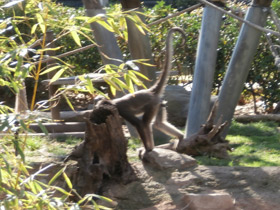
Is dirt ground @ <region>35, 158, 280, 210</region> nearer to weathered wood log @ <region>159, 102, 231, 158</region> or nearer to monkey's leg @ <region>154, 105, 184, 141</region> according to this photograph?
weathered wood log @ <region>159, 102, 231, 158</region>

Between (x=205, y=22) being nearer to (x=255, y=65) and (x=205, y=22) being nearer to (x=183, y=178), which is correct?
(x=183, y=178)

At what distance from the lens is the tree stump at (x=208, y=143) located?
6675 mm

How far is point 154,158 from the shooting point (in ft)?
19.8

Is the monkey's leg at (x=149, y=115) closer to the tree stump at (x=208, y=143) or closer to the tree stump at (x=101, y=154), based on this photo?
the tree stump at (x=208, y=143)

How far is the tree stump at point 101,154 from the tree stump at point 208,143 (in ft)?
4.22

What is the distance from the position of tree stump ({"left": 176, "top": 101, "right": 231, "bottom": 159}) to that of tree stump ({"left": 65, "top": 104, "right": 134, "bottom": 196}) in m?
1.29

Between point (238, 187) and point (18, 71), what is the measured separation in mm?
3348

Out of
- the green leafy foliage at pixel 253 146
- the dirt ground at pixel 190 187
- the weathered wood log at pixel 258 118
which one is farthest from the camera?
the weathered wood log at pixel 258 118

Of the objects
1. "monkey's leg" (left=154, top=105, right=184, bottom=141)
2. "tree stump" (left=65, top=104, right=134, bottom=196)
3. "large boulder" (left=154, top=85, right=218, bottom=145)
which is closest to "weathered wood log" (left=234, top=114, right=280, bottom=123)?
"large boulder" (left=154, top=85, right=218, bottom=145)

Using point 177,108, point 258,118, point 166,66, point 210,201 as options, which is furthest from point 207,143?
point 258,118

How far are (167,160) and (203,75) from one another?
1932 millimetres

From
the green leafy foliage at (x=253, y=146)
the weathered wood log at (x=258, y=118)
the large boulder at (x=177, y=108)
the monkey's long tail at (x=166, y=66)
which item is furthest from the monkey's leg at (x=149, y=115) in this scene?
the weathered wood log at (x=258, y=118)

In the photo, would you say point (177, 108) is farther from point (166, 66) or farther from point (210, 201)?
point (210, 201)

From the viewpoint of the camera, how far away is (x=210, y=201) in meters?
5.25
